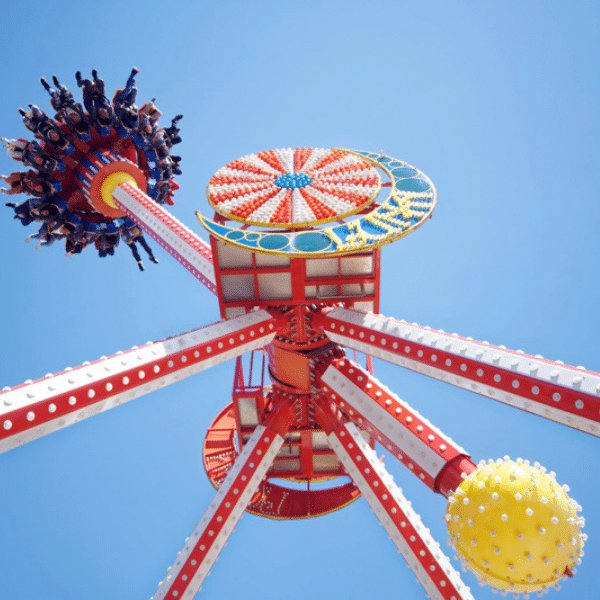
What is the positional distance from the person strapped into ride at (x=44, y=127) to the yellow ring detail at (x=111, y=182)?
1.39 meters

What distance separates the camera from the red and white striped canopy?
10031 mm

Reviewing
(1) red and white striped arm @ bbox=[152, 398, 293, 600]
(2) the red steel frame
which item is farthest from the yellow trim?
(1) red and white striped arm @ bbox=[152, 398, 293, 600]

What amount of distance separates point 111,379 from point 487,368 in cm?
481

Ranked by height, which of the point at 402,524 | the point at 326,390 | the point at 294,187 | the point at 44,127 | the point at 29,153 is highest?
the point at 44,127

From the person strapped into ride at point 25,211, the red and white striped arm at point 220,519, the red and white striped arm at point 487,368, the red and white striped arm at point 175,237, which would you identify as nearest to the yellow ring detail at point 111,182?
the red and white striped arm at point 175,237

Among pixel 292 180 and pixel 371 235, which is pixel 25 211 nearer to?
pixel 292 180

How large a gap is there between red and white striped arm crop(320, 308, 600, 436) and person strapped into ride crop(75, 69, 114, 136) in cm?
941

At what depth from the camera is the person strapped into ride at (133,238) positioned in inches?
661

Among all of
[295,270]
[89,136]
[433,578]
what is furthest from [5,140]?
[433,578]

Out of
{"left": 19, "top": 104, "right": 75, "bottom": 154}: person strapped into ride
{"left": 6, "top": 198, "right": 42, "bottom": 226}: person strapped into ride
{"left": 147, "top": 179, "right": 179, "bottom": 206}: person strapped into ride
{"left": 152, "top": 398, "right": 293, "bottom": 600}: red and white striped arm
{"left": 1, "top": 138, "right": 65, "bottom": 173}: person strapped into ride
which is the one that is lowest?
{"left": 152, "top": 398, "right": 293, "bottom": 600}: red and white striped arm

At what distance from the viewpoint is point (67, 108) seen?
1453cm

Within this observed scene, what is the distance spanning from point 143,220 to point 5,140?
199 inches

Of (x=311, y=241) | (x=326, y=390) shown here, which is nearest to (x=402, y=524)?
(x=326, y=390)

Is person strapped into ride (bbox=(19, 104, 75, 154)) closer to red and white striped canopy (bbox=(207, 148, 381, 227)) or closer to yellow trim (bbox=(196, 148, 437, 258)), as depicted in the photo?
red and white striped canopy (bbox=(207, 148, 381, 227))
